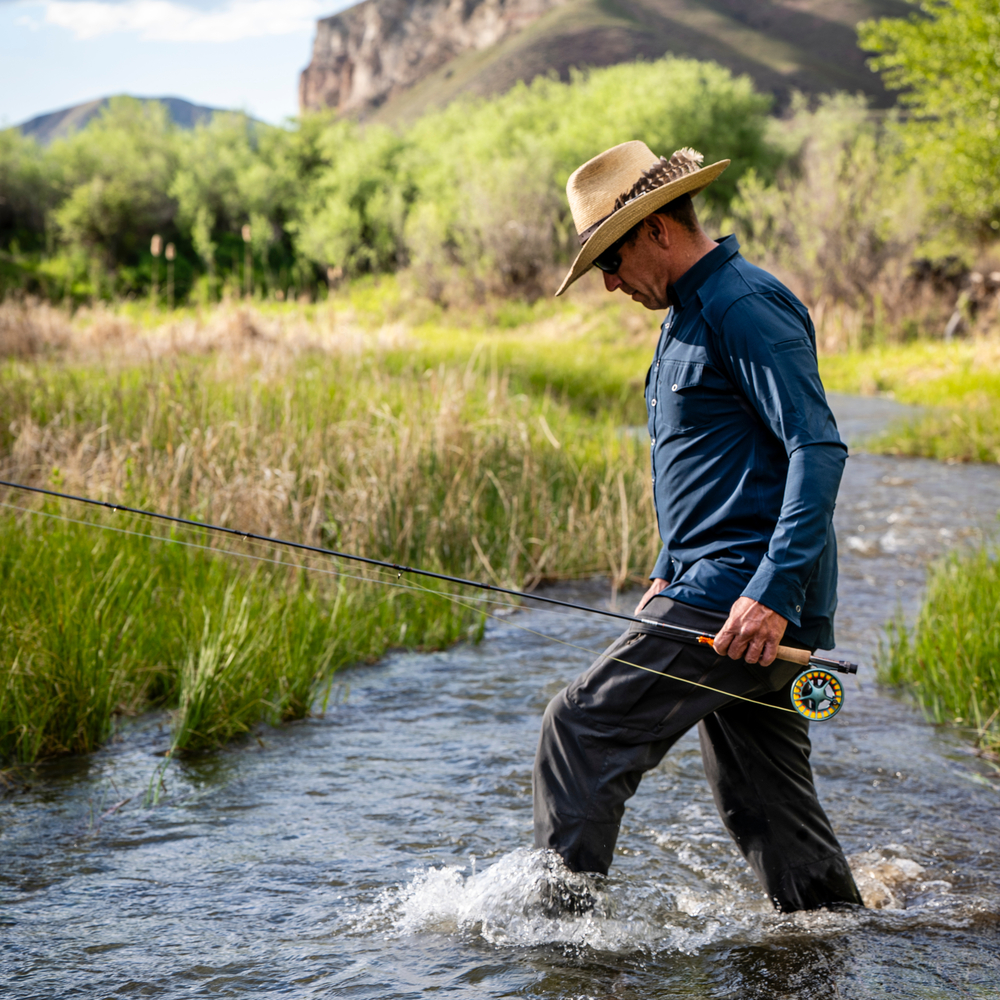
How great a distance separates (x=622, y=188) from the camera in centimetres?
285

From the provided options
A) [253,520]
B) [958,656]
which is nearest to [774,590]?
Result: [958,656]

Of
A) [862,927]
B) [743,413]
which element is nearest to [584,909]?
[862,927]

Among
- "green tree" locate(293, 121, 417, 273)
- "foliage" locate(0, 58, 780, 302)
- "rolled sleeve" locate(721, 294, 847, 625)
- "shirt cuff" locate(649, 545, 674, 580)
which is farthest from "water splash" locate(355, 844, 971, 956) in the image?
"green tree" locate(293, 121, 417, 273)

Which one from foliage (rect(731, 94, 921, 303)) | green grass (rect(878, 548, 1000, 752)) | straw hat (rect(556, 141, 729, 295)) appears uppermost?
foliage (rect(731, 94, 921, 303))

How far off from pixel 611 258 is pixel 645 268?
0.10 metres

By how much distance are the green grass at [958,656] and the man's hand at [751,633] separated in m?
2.61

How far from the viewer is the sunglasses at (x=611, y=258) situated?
9.37ft

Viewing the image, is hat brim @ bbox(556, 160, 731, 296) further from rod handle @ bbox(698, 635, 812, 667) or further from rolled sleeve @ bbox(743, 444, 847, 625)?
rod handle @ bbox(698, 635, 812, 667)

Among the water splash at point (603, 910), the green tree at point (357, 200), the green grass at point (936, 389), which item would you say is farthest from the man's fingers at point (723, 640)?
the green tree at point (357, 200)

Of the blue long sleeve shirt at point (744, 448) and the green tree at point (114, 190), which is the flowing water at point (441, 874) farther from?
the green tree at point (114, 190)

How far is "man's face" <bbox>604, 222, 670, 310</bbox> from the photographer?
2.83 m

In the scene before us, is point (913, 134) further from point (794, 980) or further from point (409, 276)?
point (794, 980)

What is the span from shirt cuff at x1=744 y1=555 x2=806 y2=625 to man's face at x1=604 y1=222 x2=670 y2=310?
773 mm

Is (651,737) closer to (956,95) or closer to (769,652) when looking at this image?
(769,652)
